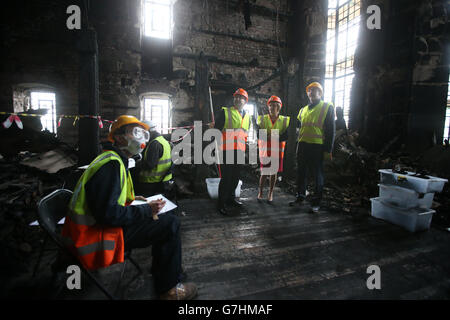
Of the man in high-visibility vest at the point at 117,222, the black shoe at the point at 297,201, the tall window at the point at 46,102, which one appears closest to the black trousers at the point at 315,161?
the black shoe at the point at 297,201

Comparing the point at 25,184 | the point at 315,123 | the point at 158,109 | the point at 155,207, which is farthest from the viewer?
the point at 158,109

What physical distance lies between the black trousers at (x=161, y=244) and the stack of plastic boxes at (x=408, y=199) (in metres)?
3.32

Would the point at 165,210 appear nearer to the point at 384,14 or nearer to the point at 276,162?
the point at 276,162

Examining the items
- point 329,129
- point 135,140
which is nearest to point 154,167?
point 135,140

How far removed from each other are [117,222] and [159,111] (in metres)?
7.81

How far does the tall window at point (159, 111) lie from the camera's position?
8.37 metres

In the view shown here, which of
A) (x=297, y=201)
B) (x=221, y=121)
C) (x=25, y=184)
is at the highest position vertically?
(x=221, y=121)

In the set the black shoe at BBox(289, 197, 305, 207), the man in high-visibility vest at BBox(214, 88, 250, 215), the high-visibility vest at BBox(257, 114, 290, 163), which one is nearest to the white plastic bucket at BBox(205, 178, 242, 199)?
the man in high-visibility vest at BBox(214, 88, 250, 215)

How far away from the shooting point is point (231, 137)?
141 inches

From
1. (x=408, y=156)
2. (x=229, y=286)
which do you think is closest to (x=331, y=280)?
(x=229, y=286)

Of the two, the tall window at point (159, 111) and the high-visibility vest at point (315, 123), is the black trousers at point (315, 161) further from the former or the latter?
the tall window at point (159, 111)

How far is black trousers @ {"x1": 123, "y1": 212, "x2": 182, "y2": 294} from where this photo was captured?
63.7 inches

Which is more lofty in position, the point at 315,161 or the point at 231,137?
the point at 231,137

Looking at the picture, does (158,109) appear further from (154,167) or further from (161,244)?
(161,244)
